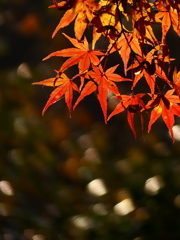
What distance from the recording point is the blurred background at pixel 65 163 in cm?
227

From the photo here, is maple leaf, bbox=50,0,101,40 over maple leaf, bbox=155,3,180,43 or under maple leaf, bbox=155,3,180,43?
over

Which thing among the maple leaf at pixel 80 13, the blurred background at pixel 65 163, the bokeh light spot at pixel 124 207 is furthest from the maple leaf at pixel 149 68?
the bokeh light spot at pixel 124 207

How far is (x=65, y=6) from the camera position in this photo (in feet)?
2.84

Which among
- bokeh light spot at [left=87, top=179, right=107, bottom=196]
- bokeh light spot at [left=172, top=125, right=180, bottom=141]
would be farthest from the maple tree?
bokeh light spot at [left=172, top=125, right=180, bottom=141]

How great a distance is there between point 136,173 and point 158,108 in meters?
1.65

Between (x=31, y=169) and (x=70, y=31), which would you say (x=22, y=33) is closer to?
(x=70, y=31)

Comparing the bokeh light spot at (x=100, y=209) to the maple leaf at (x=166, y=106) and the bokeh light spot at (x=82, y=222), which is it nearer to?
the bokeh light spot at (x=82, y=222)

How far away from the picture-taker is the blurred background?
89.2 inches

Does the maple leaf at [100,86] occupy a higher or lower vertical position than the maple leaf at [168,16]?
lower

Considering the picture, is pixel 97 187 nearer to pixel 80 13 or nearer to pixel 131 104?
pixel 131 104

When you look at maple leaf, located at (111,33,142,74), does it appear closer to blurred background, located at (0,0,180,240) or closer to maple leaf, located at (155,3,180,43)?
maple leaf, located at (155,3,180,43)

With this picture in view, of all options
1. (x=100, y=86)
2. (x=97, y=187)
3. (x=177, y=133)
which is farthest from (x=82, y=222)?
(x=100, y=86)


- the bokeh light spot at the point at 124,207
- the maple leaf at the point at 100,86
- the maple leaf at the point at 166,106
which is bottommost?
the maple leaf at the point at 166,106

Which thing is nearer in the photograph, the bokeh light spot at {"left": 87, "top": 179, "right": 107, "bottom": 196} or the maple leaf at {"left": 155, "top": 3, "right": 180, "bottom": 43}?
the maple leaf at {"left": 155, "top": 3, "right": 180, "bottom": 43}
